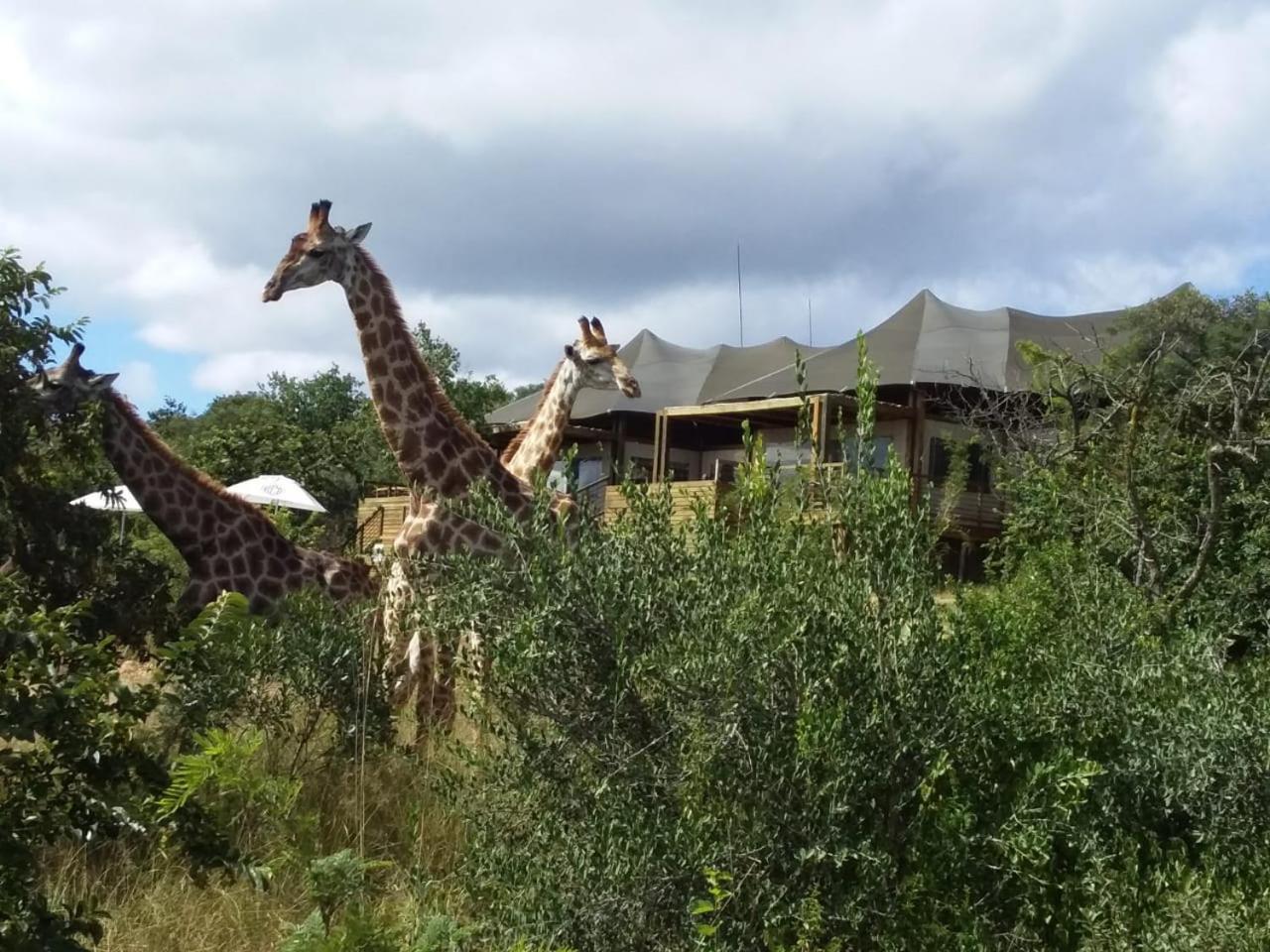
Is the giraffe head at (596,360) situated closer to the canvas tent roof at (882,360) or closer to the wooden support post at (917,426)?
the canvas tent roof at (882,360)

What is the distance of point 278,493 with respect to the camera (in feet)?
52.1

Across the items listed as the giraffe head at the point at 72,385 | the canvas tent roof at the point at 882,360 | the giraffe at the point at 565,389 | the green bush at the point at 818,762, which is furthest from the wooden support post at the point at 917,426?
the green bush at the point at 818,762

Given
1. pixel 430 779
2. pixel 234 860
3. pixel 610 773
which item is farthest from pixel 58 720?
pixel 430 779

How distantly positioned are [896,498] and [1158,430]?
4302 millimetres

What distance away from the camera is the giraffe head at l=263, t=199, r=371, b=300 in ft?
27.3

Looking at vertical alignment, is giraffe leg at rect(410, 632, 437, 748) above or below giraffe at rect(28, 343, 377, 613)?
below

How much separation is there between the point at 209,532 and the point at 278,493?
707 centimetres

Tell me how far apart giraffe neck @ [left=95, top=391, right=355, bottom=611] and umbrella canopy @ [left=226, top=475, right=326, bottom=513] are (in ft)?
20.0

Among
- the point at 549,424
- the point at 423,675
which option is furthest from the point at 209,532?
the point at 423,675

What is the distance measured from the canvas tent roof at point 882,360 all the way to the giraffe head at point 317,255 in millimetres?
13352

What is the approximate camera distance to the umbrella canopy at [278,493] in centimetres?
1541

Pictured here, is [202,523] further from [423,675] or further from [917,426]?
[917,426]

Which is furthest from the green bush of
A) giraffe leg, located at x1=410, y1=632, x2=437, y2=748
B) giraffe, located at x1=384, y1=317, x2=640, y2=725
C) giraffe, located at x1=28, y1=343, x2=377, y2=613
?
giraffe, located at x1=28, y1=343, x2=377, y2=613

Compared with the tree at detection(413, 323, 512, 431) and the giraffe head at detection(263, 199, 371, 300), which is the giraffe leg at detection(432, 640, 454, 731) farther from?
the tree at detection(413, 323, 512, 431)
